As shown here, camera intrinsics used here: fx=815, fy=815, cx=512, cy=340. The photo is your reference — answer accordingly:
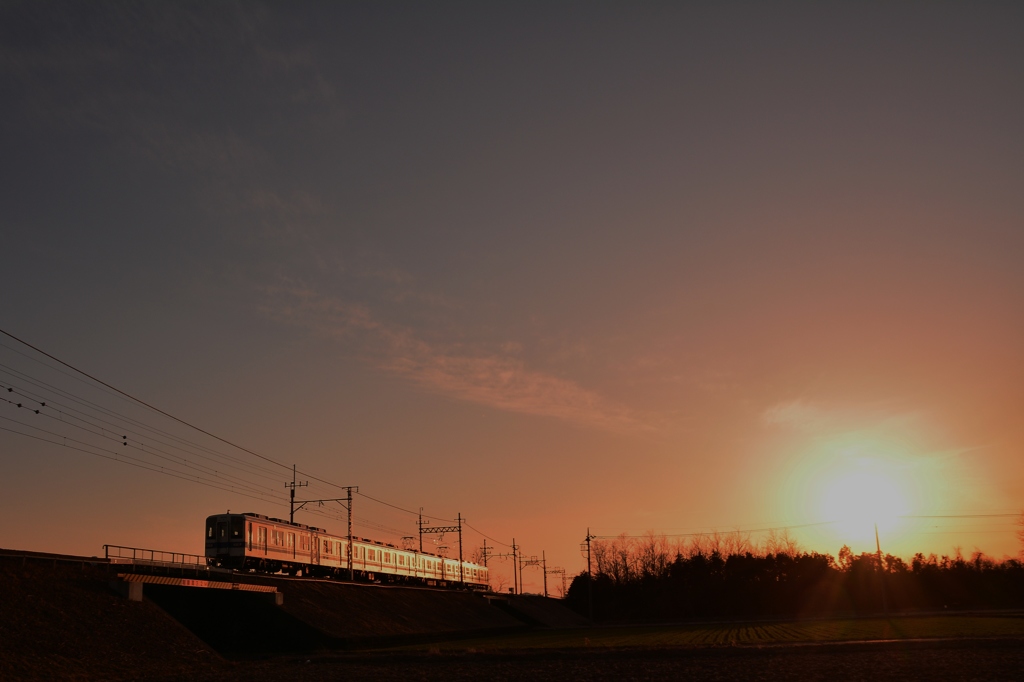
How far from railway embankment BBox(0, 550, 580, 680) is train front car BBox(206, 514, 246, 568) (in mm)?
2855

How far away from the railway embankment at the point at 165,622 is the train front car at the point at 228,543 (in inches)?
112

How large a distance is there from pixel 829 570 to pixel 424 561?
175ft

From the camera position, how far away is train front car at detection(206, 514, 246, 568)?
38.7 meters

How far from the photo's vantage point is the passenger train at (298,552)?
38938 millimetres

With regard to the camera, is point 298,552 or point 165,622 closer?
point 165,622

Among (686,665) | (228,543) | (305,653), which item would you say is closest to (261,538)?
(228,543)

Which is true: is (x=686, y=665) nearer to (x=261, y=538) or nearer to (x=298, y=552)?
(x=261, y=538)

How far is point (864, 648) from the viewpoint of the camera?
29.7 metres

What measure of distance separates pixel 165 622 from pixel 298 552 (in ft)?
56.8

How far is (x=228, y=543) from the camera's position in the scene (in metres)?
38.8

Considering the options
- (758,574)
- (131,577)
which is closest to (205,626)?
(131,577)

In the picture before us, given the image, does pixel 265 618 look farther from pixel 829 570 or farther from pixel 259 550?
pixel 829 570

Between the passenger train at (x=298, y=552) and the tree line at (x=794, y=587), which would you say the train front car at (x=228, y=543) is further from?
the tree line at (x=794, y=587)

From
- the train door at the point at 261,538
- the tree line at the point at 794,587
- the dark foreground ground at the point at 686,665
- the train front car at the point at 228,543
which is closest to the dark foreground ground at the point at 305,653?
the dark foreground ground at the point at 686,665
